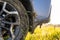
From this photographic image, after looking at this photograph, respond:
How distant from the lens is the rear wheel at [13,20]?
523 centimetres

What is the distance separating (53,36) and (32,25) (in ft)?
11.0

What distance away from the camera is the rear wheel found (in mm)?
5234

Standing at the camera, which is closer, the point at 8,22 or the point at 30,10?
the point at 8,22

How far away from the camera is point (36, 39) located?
27.7 ft

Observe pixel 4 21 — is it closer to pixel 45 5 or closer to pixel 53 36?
pixel 45 5

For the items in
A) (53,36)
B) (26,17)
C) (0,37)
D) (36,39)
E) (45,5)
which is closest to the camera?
(0,37)

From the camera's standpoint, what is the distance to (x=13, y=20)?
5.43m

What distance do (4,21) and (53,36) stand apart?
4.14 m

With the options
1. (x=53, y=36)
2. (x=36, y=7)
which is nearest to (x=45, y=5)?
(x=36, y=7)

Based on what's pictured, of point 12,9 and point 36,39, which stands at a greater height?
point 12,9

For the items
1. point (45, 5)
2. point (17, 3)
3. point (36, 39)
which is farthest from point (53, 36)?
point (17, 3)

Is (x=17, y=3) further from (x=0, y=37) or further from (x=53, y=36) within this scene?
(x=53, y=36)

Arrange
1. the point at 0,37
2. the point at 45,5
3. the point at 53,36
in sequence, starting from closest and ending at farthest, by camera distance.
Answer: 1. the point at 0,37
2. the point at 45,5
3. the point at 53,36

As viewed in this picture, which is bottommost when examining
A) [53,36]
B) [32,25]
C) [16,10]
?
[53,36]
